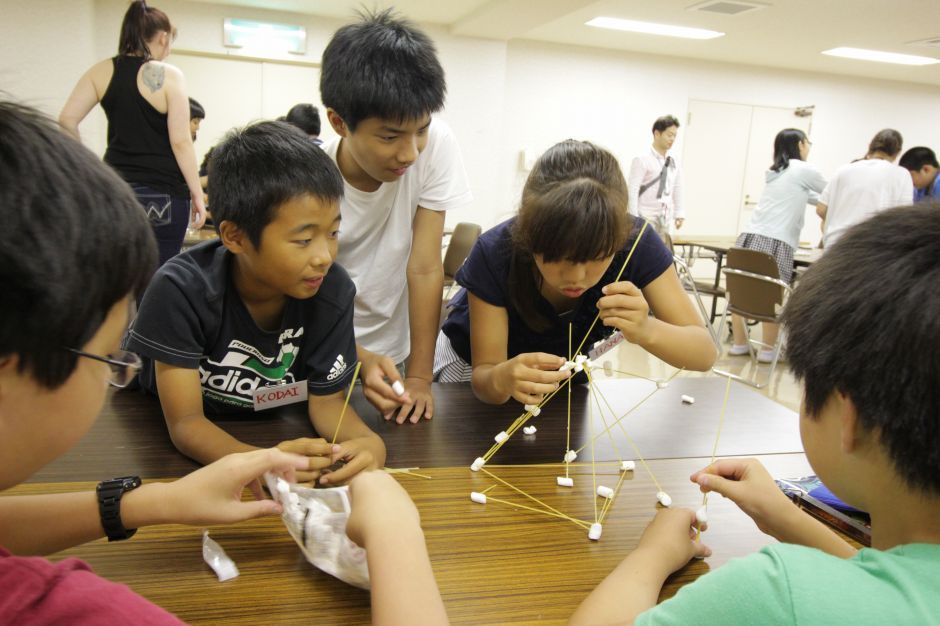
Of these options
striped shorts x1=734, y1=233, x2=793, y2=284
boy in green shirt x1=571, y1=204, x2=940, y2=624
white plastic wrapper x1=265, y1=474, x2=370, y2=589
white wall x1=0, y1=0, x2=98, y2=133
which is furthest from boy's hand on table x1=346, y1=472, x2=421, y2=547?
white wall x1=0, y1=0, x2=98, y2=133

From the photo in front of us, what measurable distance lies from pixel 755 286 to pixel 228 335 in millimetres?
3822

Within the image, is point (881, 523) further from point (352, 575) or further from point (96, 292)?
point (96, 292)

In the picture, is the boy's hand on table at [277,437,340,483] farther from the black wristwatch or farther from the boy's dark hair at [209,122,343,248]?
the boy's dark hair at [209,122,343,248]

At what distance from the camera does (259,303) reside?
4.54ft

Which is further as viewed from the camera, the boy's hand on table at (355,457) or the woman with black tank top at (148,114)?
the woman with black tank top at (148,114)

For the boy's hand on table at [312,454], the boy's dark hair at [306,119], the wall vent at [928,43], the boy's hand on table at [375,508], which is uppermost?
the wall vent at [928,43]

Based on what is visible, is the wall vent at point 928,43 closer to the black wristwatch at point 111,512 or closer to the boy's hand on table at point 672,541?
the boy's hand on table at point 672,541

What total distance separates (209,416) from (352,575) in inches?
27.7

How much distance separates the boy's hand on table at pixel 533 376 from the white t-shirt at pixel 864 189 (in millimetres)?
4074

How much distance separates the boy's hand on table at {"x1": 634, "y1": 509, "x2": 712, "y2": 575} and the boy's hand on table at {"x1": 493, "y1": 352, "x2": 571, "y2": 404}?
351 mm

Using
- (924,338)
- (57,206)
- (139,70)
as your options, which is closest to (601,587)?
(924,338)

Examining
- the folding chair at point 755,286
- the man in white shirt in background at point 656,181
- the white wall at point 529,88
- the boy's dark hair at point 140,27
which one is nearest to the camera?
the boy's dark hair at point 140,27

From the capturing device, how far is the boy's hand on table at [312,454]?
102 centimetres

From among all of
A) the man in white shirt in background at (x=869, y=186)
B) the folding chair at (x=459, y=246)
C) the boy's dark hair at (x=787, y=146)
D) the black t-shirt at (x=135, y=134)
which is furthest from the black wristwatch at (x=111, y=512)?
the boy's dark hair at (x=787, y=146)
